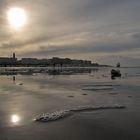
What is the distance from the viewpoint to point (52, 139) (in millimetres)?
10383

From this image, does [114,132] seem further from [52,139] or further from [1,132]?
[1,132]

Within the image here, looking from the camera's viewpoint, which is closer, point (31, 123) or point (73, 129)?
point (73, 129)

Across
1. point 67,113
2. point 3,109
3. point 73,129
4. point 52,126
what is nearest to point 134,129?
point 73,129

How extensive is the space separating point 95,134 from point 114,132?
0.85 m

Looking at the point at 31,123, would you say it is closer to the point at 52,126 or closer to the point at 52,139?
the point at 52,126

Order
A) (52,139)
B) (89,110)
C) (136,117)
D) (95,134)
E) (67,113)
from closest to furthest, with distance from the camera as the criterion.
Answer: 1. (52,139)
2. (95,134)
3. (136,117)
4. (67,113)
5. (89,110)

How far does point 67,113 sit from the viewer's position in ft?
50.7

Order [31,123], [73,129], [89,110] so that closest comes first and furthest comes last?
[73,129] < [31,123] < [89,110]

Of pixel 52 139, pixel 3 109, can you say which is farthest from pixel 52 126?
pixel 3 109

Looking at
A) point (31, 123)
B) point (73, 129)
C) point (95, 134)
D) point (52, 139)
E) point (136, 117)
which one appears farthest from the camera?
point (136, 117)

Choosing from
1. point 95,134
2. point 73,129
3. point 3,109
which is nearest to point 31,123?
point 73,129

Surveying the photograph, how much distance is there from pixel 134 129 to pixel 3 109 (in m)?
8.47

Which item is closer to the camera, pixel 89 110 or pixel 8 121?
pixel 8 121

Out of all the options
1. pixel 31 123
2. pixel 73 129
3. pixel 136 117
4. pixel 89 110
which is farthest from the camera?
pixel 89 110
